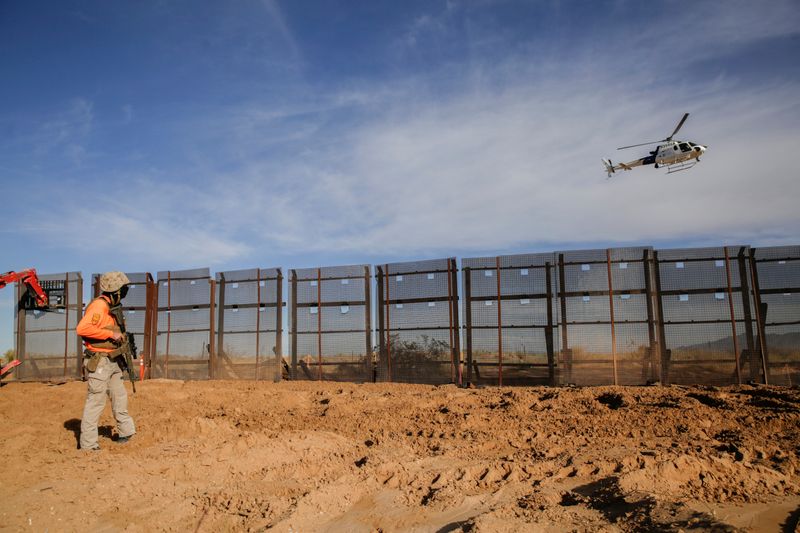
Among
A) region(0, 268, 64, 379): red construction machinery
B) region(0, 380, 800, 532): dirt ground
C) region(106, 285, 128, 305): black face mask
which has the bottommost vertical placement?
region(0, 380, 800, 532): dirt ground

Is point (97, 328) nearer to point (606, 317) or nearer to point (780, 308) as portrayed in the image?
point (606, 317)

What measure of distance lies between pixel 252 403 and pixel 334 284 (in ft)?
15.2

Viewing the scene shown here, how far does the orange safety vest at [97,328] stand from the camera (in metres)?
7.09

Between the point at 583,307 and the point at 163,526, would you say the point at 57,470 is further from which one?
the point at 583,307

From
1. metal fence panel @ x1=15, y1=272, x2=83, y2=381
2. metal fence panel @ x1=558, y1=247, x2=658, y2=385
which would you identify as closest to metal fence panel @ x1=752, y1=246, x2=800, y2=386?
metal fence panel @ x1=558, y1=247, x2=658, y2=385

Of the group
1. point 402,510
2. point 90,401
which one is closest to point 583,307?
point 402,510

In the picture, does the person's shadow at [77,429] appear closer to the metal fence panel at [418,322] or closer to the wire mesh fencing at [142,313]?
the metal fence panel at [418,322]

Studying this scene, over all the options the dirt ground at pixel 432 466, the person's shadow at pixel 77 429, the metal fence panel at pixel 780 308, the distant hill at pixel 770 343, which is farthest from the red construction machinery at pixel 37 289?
the metal fence panel at pixel 780 308

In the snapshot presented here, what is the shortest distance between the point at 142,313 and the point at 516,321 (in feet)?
35.0

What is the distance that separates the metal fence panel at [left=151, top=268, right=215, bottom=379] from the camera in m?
15.6

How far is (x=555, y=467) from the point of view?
5777 mm

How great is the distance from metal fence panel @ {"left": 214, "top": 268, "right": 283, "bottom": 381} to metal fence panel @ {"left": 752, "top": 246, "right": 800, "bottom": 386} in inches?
438

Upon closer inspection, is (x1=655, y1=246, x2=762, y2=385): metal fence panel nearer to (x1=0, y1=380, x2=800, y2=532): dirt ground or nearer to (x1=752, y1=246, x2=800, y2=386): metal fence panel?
(x1=752, y1=246, x2=800, y2=386): metal fence panel

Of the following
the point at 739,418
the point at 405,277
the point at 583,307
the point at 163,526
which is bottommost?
the point at 163,526
